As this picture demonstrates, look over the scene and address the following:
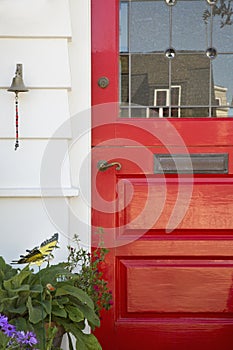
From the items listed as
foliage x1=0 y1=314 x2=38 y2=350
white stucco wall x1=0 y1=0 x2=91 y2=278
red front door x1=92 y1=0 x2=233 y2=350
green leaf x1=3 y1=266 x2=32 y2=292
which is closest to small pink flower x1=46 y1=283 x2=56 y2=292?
green leaf x1=3 y1=266 x2=32 y2=292

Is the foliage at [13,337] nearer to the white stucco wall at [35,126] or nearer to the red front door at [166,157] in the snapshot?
the white stucco wall at [35,126]

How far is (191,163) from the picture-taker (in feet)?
10.2

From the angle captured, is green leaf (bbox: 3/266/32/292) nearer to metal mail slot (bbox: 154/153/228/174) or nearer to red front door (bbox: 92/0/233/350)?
red front door (bbox: 92/0/233/350)

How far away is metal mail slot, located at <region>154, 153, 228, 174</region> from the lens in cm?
310

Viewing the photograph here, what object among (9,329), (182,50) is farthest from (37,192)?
(182,50)

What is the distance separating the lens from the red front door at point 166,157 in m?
3.10

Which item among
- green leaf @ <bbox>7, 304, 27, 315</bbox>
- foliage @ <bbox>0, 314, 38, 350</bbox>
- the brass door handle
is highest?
the brass door handle

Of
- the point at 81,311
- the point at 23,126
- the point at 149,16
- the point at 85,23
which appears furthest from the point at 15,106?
the point at 81,311

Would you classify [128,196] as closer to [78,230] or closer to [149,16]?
[78,230]

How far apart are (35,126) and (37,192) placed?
31 centimetres

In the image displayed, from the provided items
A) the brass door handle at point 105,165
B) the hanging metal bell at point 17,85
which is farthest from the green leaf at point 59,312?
the hanging metal bell at point 17,85

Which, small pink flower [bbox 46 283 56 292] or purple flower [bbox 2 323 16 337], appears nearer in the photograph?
purple flower [bbox 2 323 16 337]

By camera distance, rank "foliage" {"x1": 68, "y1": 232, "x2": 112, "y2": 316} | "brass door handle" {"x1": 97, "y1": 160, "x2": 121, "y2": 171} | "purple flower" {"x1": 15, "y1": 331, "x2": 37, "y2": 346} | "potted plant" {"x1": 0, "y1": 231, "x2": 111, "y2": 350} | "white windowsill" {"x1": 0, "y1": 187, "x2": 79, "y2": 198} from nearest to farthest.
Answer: "purple flower" {"x1": 15, "y1": 331, "x2": 37, "y2": 346}
"potted plant" {"x1": 0, "y1": 231, "x2": 111, "y2": 350}
"foliage" {"x1": 68, "y1": 232, "x2": 112, "y2": 316}
"white windowsill" {"x1": 0, "y1": 187, "x2": 79, "y2": 198}
"brass door handle" {"x1": 97, "y1": 160, "x2": 121, "y2": 171}

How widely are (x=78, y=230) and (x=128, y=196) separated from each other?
0.30 meters
